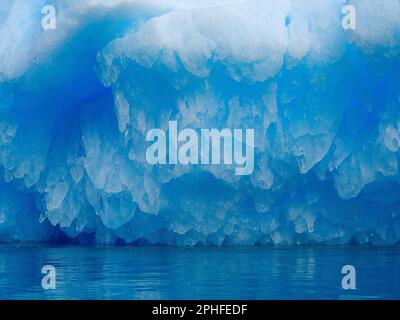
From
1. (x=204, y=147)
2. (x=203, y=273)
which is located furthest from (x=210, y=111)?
(x=203, y=273)

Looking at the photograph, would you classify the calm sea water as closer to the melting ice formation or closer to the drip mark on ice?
the melting ice formation

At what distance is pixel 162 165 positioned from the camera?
11.6 meters

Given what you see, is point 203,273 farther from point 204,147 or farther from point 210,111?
point 210,111

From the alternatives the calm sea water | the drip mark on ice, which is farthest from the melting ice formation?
the calm sea water

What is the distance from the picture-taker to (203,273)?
9.25m

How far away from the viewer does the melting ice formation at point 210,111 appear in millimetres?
11117

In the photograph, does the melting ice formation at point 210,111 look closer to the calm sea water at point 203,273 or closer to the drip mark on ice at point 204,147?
the drip mark on ice at point 204,147

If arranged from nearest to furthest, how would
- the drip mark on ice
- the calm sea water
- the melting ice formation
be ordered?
the calm sea water < the melting ice formation < the drip mark on ice

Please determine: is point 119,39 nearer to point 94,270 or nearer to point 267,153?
point 267,153

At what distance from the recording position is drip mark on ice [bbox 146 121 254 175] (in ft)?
37.3

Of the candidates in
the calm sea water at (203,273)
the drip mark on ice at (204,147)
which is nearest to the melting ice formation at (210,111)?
the drip mark on ice at (204,147)

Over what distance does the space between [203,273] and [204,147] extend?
104 inches

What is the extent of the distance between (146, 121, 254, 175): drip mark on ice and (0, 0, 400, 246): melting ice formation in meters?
0.13
